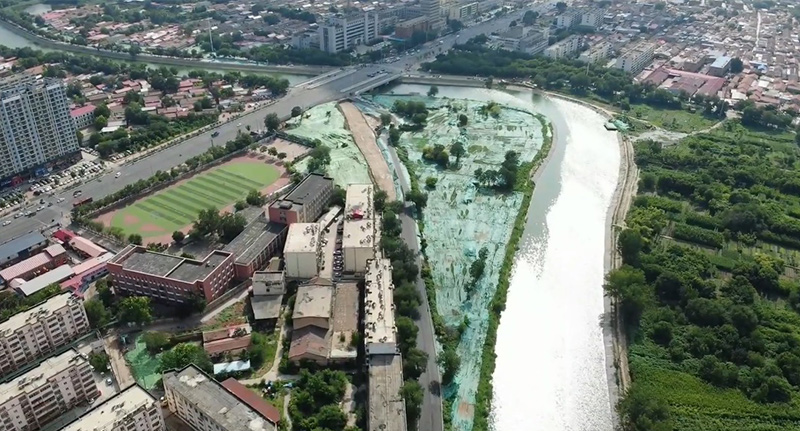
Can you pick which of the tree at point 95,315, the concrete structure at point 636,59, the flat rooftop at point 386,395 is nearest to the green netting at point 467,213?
the flat rooftop at point 386,395

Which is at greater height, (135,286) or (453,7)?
(453,7)

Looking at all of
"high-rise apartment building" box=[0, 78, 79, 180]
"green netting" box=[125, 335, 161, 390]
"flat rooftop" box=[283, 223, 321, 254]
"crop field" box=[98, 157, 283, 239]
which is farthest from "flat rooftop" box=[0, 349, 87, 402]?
"high-rise apartment building" box=[0, 78, 79, 180]

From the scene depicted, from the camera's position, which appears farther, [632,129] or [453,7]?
[453,7]

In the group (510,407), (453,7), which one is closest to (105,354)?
(510,407)

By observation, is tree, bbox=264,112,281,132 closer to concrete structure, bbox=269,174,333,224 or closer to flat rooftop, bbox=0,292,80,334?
concrete structure, bbox=269,174,333,224

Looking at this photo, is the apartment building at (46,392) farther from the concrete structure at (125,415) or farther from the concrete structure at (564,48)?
the concrete structure at (564,48)

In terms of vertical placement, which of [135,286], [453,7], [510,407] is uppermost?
[453,7]

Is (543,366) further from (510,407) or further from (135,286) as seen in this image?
(135,286)

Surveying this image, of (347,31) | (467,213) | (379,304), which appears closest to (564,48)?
(347,31)
